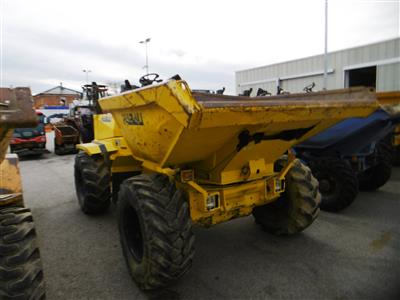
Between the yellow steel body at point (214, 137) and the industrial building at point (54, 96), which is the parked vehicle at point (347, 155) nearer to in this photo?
the yellow steel body at point (214, 137)

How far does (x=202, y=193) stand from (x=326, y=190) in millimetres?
2716

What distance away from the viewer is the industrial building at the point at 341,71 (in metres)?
11.4

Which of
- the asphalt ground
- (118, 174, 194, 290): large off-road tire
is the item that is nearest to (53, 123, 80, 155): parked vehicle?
the asphalt ground

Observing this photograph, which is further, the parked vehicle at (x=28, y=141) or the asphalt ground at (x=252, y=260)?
the parked vehicle at (x=28, y=141)

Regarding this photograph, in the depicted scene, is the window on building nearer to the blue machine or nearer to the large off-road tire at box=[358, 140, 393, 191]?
the large off-road tire at box=[358, 140, 393, 191]

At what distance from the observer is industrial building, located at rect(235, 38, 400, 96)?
1138 cm

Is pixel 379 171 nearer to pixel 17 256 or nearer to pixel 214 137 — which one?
pixel 214 137

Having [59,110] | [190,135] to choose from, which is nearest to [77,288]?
[190,135]

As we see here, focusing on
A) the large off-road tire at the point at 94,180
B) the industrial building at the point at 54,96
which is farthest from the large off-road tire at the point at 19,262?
the industrial building at the point at 54,96

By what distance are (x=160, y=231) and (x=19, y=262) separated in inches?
37.9

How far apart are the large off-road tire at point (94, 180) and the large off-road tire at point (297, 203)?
7.65 feet

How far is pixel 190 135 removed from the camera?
210 cm

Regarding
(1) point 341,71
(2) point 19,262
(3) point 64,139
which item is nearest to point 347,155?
(2) point 19,262

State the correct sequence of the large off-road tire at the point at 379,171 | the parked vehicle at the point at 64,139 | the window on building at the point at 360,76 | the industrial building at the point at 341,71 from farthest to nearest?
the window on building at the point at 360,76
the parked vehicle at the point at 64,139
the industrial building at the point at 341,71
the large off-road tire at the point at 379,171
